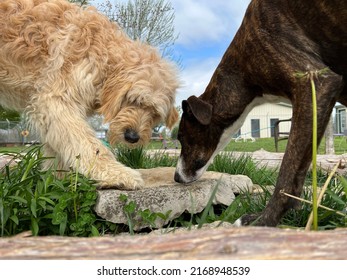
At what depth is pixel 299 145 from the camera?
3250 millimetres

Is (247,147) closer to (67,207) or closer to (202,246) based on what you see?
(67,207)

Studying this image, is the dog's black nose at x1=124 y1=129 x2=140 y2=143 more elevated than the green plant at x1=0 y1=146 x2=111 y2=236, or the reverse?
the dog's black nose at x1=124 y1=129 x2=140 y2=143

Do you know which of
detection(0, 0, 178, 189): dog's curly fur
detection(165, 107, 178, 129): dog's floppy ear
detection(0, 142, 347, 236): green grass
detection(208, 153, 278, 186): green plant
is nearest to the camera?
detection(0, 142, 347, 236): green grass

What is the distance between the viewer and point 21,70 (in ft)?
16.4

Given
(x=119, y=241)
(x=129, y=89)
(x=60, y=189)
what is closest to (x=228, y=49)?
(x=129, y=89)

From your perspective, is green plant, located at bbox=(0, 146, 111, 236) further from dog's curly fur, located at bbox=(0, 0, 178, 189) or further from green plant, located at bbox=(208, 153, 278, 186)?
green plant, located at bbox=(208, 153, 278, 186)

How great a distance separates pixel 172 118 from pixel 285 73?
6.86 feet

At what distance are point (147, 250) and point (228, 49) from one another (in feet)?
10.7

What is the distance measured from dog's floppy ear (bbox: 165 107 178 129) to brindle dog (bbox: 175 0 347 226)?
71 cm

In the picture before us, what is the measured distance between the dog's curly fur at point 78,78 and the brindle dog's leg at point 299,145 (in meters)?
1.67

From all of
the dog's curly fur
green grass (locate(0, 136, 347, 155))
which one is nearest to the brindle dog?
the dog's curly fur

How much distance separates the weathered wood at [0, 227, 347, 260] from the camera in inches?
56.4

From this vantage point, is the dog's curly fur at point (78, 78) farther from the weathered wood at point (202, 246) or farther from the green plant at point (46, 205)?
the weathered wood at point (202, 246)
